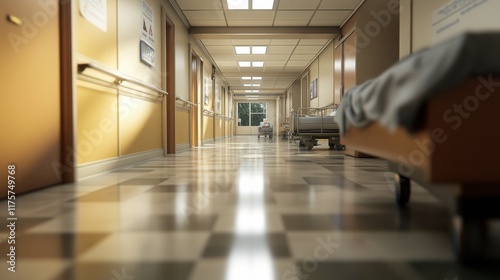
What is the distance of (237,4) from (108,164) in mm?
3748

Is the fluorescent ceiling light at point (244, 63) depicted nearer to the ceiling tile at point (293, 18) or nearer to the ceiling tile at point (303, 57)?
the ceiling tile at point (303, 57)

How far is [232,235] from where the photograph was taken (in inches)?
51.2

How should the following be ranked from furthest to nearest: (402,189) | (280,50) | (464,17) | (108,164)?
(280,50) < (108,164) < (464,17) < (402,189)

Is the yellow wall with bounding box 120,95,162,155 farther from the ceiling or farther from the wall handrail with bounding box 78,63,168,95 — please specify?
the ceiling

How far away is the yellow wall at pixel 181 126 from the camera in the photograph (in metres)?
6.14

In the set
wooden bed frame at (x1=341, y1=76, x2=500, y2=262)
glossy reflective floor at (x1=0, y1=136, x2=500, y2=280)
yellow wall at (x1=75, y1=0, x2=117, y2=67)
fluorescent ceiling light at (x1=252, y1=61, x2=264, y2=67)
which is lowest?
glossy reflective floor at (x1=0, y1=136, x2=500, y2=280)

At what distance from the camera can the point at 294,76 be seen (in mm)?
13281

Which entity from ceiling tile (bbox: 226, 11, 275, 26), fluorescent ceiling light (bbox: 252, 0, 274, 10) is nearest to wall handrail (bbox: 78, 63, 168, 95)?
fluorescent ceiling light (bbox: 252, 0, 274, 10)

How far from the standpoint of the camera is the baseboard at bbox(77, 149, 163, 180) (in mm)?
2779

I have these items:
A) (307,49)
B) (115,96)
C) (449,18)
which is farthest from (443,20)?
(307,49)

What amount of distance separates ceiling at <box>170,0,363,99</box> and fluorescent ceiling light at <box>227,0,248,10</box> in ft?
0.33

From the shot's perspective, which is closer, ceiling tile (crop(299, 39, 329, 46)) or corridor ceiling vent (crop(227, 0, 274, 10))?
corridor ceiling vent (crop(227, 0, 274, 10))

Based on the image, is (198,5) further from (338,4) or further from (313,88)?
(313,88)

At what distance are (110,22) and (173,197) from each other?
2193 millimetres
